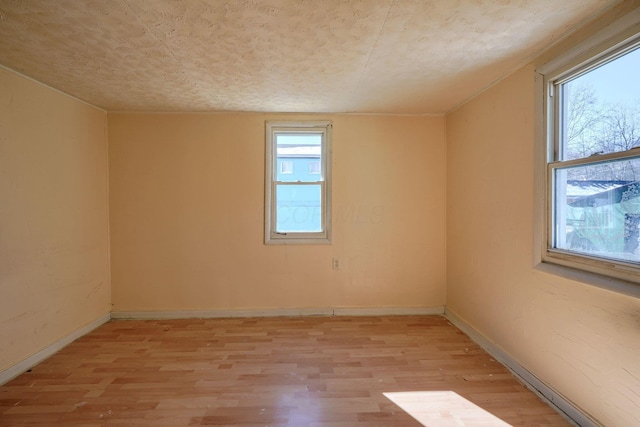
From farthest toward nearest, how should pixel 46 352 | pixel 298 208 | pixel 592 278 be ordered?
pixel 298 208 → pixel 46 352 → pixel 592 278

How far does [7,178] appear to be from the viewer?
7.87 feet

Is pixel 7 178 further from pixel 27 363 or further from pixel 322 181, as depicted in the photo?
pixel 322 181

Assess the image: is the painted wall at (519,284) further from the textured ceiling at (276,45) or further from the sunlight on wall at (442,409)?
the sunlight on wall at (442,409)

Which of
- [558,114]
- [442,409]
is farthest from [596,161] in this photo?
[442,409]

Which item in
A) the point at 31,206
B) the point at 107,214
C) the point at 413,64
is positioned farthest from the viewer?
the point at 107,214

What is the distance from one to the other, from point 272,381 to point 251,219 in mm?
1865

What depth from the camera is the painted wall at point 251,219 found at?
11.8ft

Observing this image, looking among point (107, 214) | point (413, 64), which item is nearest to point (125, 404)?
point (107, 214)

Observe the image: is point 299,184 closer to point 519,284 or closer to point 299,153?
point 299,153

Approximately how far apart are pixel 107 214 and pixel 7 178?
1204 millimetres

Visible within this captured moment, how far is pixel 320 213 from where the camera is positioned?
148 inches

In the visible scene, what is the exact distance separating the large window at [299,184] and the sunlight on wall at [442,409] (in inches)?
76.2

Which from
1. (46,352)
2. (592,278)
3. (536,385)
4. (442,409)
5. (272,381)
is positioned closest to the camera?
(592,278)

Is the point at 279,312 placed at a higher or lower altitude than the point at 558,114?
lower
